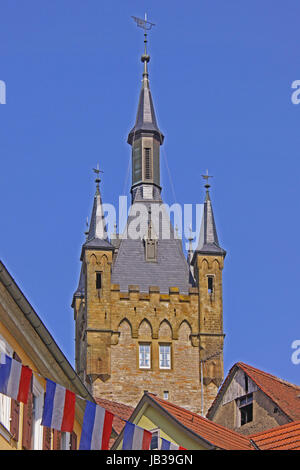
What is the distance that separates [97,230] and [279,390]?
42.6 metres

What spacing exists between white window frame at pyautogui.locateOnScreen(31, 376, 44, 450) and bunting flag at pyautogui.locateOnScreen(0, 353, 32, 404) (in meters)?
4.14

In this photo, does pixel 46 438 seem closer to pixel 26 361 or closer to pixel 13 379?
pixel 26 361

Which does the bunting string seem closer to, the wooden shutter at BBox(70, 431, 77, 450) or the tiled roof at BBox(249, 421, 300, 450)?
the tiled roof at BBox(249, 421, 300, 450)

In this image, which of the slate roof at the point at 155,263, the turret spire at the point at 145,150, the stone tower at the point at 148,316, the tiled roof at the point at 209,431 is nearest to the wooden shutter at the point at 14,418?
the tiled roof at the point at 209,431

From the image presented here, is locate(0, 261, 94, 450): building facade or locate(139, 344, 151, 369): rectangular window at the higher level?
locate(139, 344, 151, 369): rectangular window

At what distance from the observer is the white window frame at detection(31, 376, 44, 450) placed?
70.4ft

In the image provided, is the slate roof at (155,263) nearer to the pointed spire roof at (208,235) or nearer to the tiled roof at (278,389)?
the pointed spire roof at (208,235)

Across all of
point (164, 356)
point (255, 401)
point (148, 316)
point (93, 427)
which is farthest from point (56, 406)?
point (148, 316)

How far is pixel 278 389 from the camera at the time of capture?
28.8 m

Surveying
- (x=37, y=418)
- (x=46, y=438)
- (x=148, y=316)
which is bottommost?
(x=46, y=438)

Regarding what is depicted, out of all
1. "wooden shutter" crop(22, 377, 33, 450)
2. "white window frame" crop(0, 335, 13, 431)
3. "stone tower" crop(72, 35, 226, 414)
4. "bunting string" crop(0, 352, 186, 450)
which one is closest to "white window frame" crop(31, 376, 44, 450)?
"wooden shutter" crop(22, 377, 33, 450)

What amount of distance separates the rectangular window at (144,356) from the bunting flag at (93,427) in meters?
51.5
